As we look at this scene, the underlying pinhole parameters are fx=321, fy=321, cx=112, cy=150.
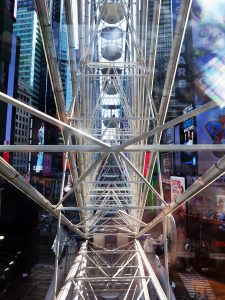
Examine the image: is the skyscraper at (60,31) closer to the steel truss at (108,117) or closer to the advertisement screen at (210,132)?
the steel truss at (108,117)

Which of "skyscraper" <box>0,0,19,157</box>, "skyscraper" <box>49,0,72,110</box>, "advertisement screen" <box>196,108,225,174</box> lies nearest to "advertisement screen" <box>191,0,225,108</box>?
"advertisement screen" <box>196,108,225,174</box>

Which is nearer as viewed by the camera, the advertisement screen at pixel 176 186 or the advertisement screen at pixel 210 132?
the advertisement screen at pixel 210 132

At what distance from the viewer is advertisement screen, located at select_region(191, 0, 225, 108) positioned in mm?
18750

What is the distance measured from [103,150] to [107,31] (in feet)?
24.2

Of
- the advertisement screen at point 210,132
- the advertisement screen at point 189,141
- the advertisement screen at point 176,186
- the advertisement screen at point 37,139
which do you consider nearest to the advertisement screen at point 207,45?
the advertisement screen at point 210,132

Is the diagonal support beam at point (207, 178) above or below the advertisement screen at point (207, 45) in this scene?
below

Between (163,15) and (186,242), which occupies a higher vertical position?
(163,15)

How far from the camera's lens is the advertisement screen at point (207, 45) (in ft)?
61.5

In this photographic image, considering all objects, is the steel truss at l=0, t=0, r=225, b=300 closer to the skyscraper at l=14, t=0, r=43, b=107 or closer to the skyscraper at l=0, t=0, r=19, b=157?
the skyscraper at l=0, t=0, r=19, b=157

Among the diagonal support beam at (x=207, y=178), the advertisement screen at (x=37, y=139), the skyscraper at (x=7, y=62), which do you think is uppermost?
the skyscraper at (x=7, y=62)

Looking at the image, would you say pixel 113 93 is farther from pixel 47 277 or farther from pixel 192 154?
pixel 47 277

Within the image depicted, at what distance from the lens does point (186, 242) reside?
23188mm

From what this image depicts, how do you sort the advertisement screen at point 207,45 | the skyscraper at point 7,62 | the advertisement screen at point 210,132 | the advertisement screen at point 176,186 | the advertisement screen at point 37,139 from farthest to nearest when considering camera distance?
the advertisement screen at point 37,139, the advertisement screen at point 176,186, the advertisement screen at point 210,132, the advertisement screen at point 207,45, the skyscraper at point 7,62

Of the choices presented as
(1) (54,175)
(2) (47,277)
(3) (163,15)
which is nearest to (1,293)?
(2) (47,277)
